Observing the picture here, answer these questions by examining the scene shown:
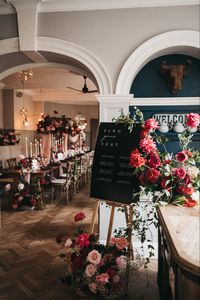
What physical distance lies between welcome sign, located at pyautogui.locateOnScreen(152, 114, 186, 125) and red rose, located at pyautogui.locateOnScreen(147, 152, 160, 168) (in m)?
1.83

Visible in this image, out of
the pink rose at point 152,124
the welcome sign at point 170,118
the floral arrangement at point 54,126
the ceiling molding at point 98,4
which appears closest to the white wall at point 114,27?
the ceiling molding at point 98,4

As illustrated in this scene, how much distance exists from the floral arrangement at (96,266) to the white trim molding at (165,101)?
194 centimetres

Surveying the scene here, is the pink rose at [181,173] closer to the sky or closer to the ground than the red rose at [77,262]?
closer to the sky

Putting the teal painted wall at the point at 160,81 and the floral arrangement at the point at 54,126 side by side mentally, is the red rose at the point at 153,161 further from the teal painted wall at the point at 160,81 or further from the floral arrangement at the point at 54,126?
the floral arrangement at the point at 54,126

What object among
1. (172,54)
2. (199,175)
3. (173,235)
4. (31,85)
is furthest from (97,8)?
(31,85)

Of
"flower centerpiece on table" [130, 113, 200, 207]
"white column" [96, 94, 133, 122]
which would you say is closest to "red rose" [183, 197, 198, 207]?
"flower centerpiece on table" [130, 113, 200, 207]

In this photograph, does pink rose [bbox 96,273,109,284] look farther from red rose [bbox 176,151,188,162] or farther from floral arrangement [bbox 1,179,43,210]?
floral arrangement [bbox 1,179,43,210]

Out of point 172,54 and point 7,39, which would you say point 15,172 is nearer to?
point 7,39

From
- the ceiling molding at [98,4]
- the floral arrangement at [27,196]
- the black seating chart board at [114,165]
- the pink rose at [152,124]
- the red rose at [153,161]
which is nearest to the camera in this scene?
the red rose at [153,161]

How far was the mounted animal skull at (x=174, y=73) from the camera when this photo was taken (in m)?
3.77

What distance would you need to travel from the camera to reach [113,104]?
12.0 ft

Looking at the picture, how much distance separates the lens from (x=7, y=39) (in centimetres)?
379

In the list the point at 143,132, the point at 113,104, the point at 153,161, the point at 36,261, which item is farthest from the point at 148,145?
the point at 36,261

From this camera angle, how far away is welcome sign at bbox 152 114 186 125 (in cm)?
396
